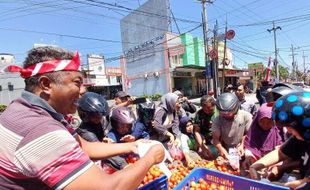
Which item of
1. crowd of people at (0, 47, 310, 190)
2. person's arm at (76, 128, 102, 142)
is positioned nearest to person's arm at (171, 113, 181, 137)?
person's arm at (76, 128, 102, 142)

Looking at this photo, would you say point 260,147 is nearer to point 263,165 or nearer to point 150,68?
point 263,165

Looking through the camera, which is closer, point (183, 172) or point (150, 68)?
point (183, 172)

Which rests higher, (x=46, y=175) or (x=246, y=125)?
(x=46, y=175)

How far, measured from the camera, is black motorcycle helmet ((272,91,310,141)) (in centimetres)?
182

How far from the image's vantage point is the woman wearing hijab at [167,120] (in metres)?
5.68

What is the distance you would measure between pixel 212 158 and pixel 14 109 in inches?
191

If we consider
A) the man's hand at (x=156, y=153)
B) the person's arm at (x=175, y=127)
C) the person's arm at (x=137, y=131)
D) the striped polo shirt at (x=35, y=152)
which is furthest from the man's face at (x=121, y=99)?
the striped polo shirt at (x=35, y=152)

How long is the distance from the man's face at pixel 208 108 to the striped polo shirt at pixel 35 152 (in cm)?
451

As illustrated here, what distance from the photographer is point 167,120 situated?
5895mm

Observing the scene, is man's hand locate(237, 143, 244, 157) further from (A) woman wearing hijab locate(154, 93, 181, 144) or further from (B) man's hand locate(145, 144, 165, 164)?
(B) man's hand locate(145, 144, 165, 164)

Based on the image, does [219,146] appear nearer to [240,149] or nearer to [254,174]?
[240,149]

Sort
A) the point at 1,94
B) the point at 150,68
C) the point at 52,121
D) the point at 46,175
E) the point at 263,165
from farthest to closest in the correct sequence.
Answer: the point at 1,94
the point at 150,68
the point at 263,165
the point at 52,121
the point at 46,175

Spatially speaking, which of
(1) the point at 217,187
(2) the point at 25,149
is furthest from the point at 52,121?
(1) the point at 217,187

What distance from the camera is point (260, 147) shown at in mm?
4000
